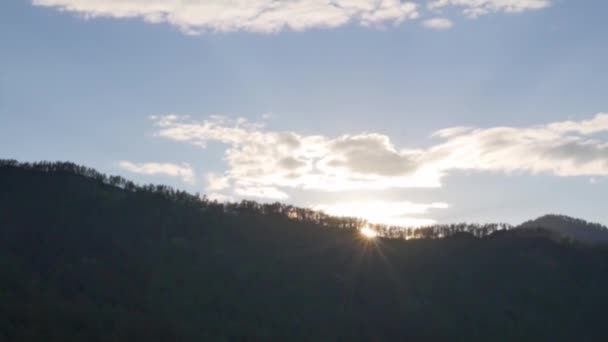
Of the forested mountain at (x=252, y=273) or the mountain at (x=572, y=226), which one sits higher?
the mountain at (x=572, y=226)

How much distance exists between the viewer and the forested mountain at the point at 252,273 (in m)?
43.2

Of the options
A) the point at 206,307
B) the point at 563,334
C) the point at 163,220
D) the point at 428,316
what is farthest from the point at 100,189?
the point at 563,334

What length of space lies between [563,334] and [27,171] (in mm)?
38530

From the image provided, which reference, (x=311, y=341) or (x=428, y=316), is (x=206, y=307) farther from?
(x=428, y=316)

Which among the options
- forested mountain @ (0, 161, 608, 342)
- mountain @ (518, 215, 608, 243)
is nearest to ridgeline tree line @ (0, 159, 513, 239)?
forested mountain @ (0, 161, 608, 342)

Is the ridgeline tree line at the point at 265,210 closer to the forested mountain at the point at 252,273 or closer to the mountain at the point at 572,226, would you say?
the forested mountain at the point at 252,273

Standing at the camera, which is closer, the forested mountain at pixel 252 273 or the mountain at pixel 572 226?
the forested mountain at pixel 252 273

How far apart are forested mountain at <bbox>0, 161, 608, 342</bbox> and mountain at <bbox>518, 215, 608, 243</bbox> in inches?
887

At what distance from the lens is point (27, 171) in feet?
185

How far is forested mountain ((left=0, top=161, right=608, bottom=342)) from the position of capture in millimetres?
43219

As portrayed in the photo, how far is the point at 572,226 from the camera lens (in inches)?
3728

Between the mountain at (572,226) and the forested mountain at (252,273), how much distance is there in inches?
887

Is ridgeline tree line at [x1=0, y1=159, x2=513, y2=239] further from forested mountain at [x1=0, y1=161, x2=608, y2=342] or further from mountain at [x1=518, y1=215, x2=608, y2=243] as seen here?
mountain at [x1=518, y1=215, x2=608, y2=243]

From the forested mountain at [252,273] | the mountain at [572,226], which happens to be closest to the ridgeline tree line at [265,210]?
the forested mountain at [252,273]
